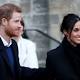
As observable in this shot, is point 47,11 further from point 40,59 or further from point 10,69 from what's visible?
point 10,69

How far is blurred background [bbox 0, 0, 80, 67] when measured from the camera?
10.8 m

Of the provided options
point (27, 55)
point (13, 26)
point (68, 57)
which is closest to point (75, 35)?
point (68, 57)

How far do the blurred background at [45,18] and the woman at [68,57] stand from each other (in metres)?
5.40

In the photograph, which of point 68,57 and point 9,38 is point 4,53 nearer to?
point 9,38

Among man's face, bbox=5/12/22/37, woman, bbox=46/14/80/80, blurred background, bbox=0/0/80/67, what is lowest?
blurred background, bbox=0/0/80/67

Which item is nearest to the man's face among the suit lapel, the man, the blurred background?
the man

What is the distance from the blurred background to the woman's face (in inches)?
213

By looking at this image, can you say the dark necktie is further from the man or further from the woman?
the woman

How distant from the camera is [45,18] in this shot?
10.9m

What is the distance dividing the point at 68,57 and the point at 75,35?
23 centimetres

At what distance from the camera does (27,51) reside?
618cm

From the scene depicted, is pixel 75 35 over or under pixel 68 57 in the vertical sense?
over

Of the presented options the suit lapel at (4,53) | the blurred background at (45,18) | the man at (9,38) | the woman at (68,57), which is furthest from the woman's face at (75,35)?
the blurred background at (45,18)

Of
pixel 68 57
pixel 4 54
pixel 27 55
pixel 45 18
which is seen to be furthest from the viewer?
pixel 45 18
